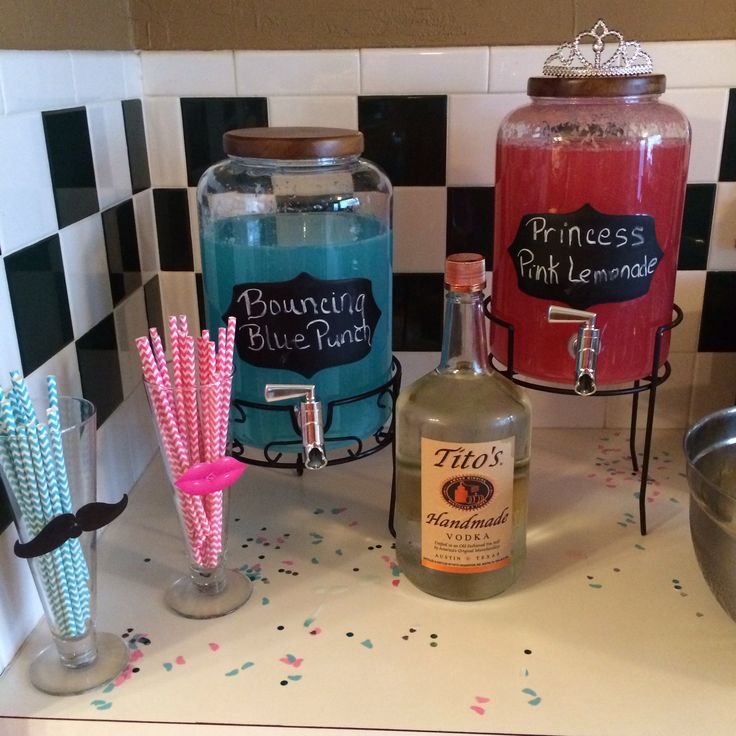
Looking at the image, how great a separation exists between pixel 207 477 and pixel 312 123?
0.50 metres

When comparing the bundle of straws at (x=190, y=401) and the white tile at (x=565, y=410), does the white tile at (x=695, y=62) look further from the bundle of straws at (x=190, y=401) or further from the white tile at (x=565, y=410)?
the bundle of straws at (x=190, y=401)

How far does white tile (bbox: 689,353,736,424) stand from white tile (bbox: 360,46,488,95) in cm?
48

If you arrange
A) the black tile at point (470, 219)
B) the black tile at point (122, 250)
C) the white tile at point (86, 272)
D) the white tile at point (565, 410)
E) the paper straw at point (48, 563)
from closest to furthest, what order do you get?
1. the paper straw at point (48, 563)
2. the white tile at point (86, 272)
3. the black tile at point (122, 250)
4. the black tile at point (470, 219)
5. the white tile at point (565, 410)

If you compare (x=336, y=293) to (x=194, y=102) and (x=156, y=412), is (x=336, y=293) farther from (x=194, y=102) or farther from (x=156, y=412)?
(x=194, y=102)

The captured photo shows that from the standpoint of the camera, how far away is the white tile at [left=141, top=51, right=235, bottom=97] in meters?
0.99

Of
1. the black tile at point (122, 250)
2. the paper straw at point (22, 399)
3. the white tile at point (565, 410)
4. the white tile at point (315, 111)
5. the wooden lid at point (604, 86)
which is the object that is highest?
the wooden lid at point (604, 86)

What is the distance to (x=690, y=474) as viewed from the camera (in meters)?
0.73

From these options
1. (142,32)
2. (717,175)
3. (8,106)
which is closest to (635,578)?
(717,175)

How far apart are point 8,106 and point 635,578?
74cm

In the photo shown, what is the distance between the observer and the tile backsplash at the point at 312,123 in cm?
87

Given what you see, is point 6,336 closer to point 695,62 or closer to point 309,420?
point 309,420

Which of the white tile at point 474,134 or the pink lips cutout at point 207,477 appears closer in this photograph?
the pink lips cutout at point 207,477

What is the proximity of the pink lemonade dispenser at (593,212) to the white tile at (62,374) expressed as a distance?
1.53 feet

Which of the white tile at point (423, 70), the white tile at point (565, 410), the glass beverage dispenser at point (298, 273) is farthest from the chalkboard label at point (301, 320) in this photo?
the white tile at point (565, 410)
